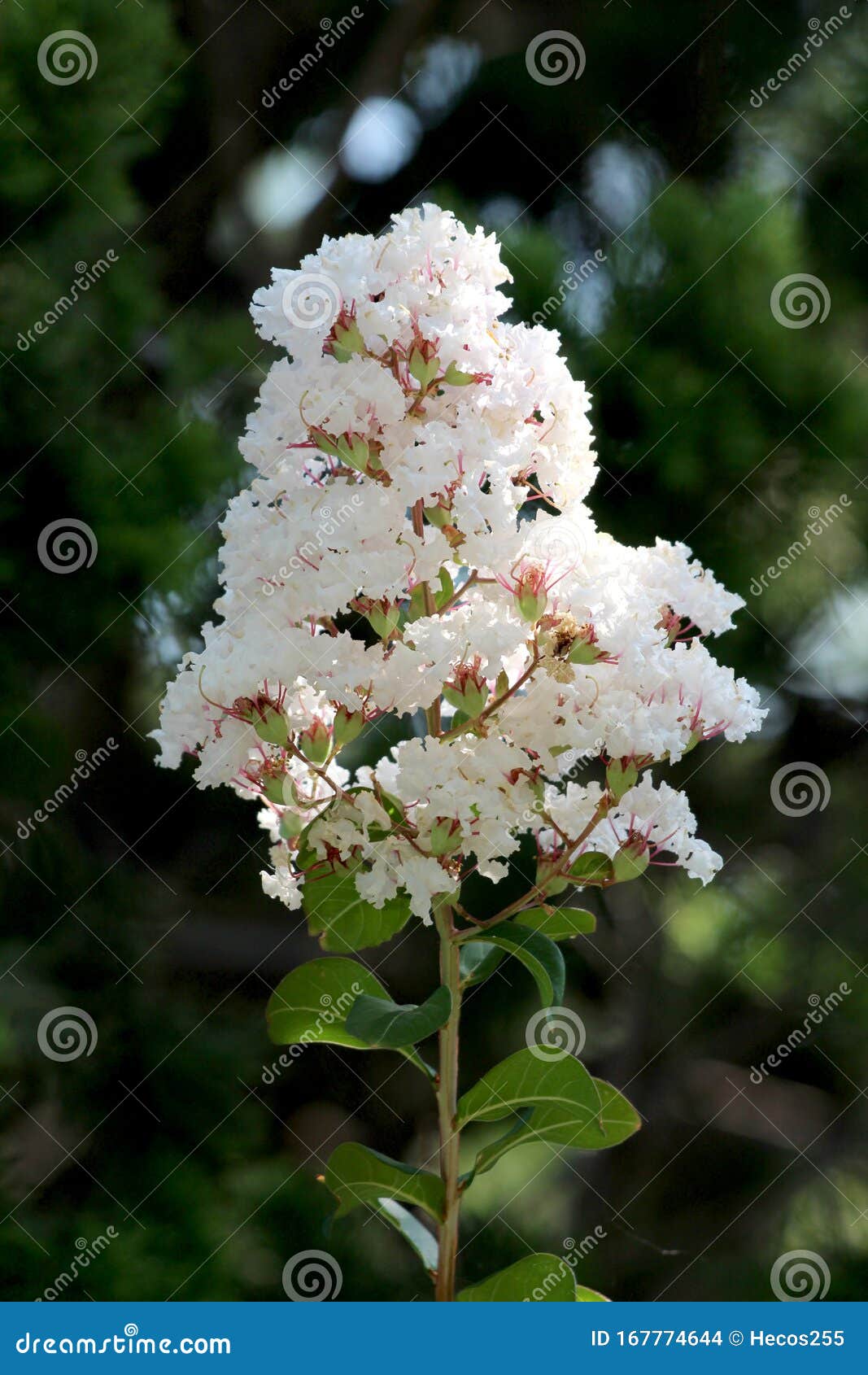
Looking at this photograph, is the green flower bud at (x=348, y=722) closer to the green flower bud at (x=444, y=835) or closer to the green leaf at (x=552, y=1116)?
the green flower bud at (x=444, y=835)

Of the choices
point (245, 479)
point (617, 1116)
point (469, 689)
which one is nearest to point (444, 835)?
point (469, 689)

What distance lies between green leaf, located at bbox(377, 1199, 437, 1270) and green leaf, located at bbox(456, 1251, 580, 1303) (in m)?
0.05

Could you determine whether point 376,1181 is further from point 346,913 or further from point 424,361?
point 424,361

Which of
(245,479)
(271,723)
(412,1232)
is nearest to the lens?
(271,723)

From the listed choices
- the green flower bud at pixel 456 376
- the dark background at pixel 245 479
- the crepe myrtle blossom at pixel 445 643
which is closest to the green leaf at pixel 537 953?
the crepe myrtle blossom at pixel 445 643

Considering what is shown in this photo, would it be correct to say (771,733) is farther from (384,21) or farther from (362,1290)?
(384,21)

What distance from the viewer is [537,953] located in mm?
598

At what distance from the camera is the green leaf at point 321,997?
64 centimetres

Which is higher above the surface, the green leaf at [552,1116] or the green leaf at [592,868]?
the green leaf at [592,868]

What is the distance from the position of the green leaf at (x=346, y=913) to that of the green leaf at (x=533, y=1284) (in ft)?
0.56

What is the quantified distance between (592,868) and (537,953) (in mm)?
52

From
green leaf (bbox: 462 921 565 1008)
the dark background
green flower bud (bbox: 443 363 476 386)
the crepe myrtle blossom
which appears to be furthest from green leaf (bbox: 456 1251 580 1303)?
the dark background
